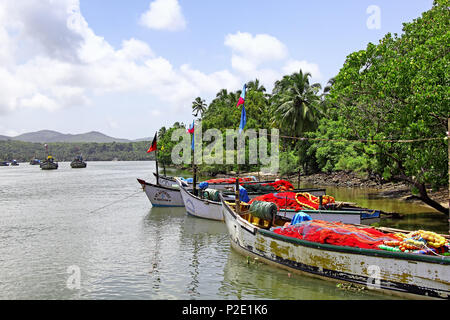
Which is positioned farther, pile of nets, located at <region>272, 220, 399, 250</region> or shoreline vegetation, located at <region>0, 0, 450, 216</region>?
shoreline vegetation, located at <region>0, 0, 450, 216</region>

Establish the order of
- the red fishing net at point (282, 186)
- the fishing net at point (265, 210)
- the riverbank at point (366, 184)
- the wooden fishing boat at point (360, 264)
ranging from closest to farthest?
the wooden fishing boat at point (360, 264)
the fishing net at point (265, 210)
the riverbank at point (366, 184)
the red fishing net at point (282, 186)

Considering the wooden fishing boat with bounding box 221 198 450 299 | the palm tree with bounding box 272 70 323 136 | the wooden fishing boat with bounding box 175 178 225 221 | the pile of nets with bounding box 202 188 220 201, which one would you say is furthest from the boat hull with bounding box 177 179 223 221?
the palm tree with bounding box 272 70 323 136

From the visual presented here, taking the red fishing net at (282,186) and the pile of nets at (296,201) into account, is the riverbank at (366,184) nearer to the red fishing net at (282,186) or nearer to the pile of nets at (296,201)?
Result: the red fishing net at (282,186)

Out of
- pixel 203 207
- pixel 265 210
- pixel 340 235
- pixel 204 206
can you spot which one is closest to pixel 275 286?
pixel 340 235

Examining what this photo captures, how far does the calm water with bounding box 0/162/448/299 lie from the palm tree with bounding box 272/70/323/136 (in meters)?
29.1

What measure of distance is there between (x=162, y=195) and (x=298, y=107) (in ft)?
93.6

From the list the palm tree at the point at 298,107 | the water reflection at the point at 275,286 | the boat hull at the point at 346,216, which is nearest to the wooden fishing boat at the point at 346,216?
the boat hull at the point at 346,216

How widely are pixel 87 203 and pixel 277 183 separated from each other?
686 inches

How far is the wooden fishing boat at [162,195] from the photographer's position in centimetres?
2953

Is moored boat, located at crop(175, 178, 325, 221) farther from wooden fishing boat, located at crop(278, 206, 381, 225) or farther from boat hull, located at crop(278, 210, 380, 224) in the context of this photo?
boat hull, located at crop(278, 210, 380, 224)

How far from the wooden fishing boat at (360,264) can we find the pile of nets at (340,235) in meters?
0.34

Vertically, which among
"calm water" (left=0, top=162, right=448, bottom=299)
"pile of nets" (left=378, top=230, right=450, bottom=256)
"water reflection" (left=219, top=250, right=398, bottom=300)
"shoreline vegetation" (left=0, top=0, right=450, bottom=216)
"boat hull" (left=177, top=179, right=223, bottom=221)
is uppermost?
"shoreline vegetation" (left=0, top=0, right=450, bottom=216)

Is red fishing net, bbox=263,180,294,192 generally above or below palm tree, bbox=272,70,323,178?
below

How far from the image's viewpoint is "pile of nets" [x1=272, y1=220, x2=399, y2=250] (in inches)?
425
